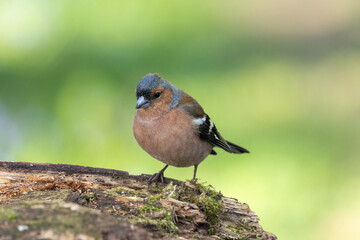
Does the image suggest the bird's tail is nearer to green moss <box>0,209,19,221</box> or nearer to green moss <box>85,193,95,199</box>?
green moss <box>85,193,95,199</box>

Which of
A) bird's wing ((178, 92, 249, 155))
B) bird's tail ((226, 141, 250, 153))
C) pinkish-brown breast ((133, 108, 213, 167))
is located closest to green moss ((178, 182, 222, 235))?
pinkish-brown breast ((133, 108, 213, 167))

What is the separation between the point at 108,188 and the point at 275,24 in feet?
29.6

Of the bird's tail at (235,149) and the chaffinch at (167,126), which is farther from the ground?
the bird's tail at (235,149)

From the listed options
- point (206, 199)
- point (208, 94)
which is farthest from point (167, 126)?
point (208, 94)

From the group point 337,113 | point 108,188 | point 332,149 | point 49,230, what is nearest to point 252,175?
point 332,149

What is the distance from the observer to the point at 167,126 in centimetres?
531

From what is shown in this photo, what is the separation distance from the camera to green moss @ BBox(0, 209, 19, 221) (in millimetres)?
2980

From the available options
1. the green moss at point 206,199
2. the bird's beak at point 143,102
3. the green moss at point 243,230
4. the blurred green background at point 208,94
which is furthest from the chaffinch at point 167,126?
the blurred green background at point 208,94

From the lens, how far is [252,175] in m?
7.16

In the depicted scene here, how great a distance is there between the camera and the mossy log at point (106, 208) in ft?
9.72

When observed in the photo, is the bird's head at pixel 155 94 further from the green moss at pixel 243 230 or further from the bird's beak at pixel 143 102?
the green moss at pixel 243 230

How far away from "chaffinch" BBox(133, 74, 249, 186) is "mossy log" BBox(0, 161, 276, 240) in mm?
404

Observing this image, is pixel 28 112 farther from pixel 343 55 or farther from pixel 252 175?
pixel 343 55

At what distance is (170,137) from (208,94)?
3.39 m
